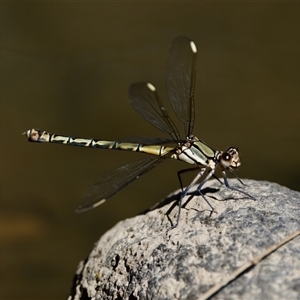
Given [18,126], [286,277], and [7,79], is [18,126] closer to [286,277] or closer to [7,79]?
[7,79]

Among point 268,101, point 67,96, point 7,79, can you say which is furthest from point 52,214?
point 268,101

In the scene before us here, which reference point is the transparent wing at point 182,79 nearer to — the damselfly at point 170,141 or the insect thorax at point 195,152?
the damselfly at point 170,141

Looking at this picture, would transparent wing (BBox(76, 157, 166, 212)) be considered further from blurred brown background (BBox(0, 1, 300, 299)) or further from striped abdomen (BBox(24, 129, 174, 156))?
blurred brown background (BBox(0, 1, 300, 299))

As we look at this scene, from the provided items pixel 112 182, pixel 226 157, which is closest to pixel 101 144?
pixel 112 182

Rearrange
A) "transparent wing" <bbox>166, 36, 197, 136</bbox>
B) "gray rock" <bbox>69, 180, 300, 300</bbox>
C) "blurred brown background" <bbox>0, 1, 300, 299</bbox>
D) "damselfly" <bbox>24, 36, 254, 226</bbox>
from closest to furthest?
"gray rock" <bbox>69, 180, 300, 300</bbox> < "damselfly" <bbox>24, 36, 254, 226</bbox> < "transparent wing" <bbox>166, 36, 197, 136</bbox> < "blurred brown background" <bbox>0, 1, 300, 299</bbox>

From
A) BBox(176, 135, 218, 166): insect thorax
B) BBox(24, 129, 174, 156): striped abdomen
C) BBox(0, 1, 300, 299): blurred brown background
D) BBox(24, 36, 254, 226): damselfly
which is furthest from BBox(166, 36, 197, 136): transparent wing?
BBox(0, 1, 300, 299): blurred brown background
